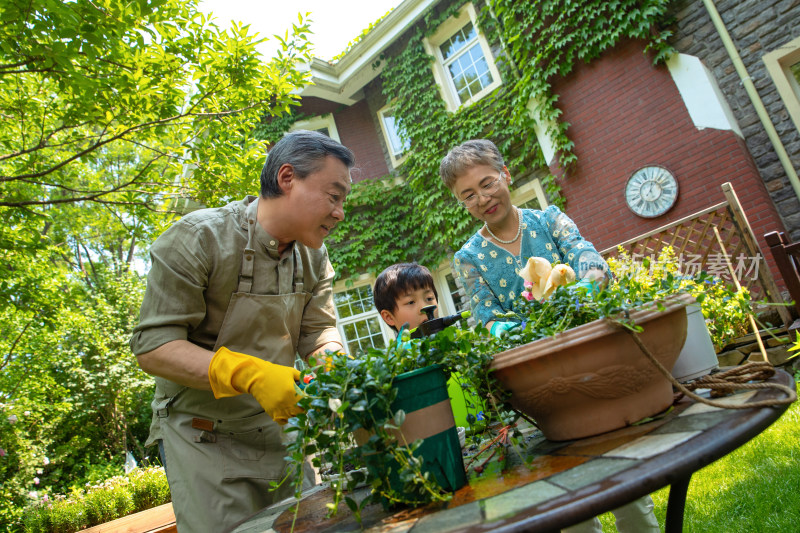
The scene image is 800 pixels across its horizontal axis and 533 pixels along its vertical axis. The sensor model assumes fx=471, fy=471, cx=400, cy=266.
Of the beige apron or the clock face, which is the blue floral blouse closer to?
the beige apron

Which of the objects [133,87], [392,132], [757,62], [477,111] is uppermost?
[392,132]

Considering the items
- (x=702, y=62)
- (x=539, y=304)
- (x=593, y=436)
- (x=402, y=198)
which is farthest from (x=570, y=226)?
(x=402, y=198)

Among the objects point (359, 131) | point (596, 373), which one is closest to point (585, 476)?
point (596, 373)

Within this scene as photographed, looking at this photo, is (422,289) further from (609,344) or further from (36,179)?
(36,179)

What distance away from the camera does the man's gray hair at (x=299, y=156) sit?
1748 millimetres

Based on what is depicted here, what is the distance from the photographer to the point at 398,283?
265cm

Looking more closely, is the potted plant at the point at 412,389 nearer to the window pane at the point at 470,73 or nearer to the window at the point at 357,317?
the window pane at the point at 470,73

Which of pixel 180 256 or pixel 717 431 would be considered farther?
pixel 180 256

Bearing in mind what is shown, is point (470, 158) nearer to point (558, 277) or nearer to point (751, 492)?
point (558, 277)

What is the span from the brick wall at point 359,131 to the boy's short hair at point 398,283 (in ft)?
22.3

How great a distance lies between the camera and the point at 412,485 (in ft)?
2.52

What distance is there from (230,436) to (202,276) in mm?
572

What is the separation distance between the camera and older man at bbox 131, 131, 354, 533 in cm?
148

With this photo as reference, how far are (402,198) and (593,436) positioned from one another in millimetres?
7911
